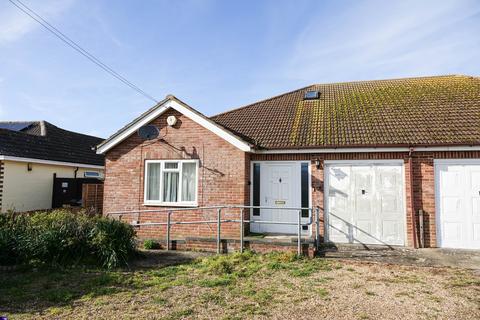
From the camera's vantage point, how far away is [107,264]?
727cm

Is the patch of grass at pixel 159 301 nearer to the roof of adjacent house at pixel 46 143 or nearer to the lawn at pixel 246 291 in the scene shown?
the lawn at pixel 246 291

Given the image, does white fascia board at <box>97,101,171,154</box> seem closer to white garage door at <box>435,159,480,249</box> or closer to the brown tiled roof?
the brown tiled roof

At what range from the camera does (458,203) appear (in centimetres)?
886

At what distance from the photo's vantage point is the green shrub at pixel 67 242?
24.1 feet

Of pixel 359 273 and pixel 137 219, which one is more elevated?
pixel 137 219

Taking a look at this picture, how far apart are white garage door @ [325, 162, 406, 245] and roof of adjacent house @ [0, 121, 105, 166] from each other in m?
10.7

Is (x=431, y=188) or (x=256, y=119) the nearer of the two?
(x=431, y=188)

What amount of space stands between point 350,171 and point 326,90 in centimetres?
611

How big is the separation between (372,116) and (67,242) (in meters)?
9.98

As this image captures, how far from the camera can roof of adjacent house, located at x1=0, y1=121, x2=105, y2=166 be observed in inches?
555

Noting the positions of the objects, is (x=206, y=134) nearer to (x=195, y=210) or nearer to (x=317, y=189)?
(x=195, y=210)

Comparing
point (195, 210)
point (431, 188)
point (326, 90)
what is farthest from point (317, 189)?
point (326, 90)

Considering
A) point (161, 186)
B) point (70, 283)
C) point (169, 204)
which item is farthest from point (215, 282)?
point (161, 186)

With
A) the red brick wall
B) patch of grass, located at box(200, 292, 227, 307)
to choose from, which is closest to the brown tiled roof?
the red brick wall
